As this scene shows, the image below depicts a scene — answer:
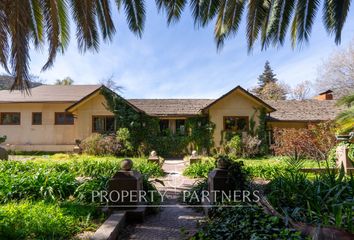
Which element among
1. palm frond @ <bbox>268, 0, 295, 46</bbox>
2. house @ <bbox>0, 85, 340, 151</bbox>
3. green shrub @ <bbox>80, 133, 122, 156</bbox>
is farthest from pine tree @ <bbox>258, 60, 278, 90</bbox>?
palm frond @ <bbox>268, 0, 295, 46</bbox>

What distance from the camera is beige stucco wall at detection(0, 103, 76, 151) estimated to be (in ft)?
69.1

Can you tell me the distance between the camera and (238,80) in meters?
19.3

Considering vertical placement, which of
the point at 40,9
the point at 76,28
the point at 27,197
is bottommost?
the point at 27,197

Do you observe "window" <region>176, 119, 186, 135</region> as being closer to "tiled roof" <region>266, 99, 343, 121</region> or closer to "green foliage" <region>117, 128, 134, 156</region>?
"green foliage" <region>117, 128, 134, 156</region>

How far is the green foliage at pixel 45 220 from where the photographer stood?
Answer: 399 centimetres

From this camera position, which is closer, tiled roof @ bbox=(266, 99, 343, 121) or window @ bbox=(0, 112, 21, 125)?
tiled roof @ bbox=(266, 99, 343, 121)

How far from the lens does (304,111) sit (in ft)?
70.6

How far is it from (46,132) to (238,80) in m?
15.3

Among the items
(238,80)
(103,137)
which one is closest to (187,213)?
(103,137)

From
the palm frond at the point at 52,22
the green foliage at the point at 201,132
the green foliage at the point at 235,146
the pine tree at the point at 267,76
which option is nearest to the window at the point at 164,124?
the green foliage at the point at 201,132

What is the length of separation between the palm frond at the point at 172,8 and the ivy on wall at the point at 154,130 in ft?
43.8

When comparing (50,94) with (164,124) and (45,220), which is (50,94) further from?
(45,220)

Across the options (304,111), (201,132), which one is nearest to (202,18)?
(201,132)

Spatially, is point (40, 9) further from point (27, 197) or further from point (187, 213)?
point (187, 213)
